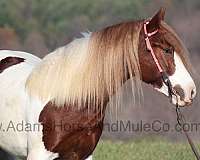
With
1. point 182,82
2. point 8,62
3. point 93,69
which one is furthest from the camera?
point 8,62

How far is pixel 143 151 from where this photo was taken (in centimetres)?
595

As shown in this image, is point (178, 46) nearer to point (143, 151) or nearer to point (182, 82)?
point (182, 82)

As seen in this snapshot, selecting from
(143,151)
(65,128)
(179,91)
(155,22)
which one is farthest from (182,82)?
(143,151)

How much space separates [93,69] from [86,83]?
0.30 feet

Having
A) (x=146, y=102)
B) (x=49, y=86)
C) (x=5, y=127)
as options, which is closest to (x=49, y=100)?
(x=49, y=86)

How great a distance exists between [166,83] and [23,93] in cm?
89

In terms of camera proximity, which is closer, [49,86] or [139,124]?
[49,86]

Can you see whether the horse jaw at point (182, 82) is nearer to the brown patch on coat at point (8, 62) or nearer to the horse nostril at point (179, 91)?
the horse nostril at point (179, 91)

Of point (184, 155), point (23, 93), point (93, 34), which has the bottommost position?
point (184, 155)

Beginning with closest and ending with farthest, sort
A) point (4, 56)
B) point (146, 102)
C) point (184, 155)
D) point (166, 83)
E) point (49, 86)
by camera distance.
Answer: point (166, 83) → point (49, 86) → point (4, 56) → point (184, 155) → point (146, 102)

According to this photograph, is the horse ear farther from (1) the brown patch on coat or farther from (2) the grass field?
(2) the grass field

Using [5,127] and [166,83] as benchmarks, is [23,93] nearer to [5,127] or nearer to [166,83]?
[5,127]

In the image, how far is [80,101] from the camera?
3.29 meters

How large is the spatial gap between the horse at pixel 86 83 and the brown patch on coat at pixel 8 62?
294 mm
